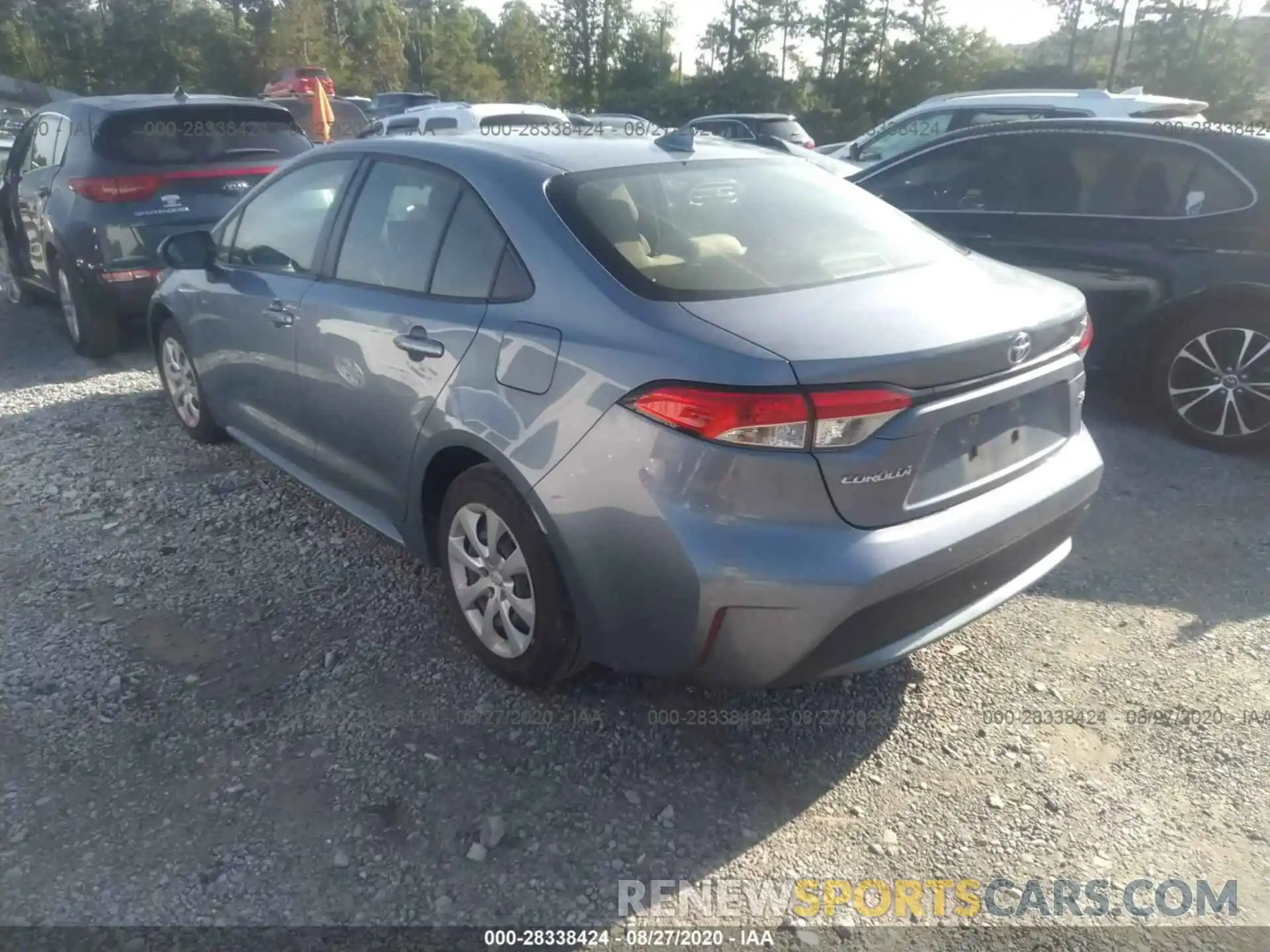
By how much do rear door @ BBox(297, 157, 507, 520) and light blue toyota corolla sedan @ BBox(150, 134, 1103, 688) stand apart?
0.04ft

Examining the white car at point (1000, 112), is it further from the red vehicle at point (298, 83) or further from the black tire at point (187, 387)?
the red vehicle at point (298, 83)

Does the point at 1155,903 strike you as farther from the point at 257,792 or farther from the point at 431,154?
the point at 431,154

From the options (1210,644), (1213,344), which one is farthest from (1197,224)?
(1210,644)

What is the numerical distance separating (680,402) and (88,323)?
554 centimetres

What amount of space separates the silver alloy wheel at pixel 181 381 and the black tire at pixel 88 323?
5.33ft

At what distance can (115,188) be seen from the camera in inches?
245

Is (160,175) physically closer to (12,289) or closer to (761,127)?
(12,289)

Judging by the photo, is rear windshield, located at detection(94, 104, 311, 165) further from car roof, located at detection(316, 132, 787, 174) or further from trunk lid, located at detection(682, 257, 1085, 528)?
trunk lid, located at detection(682, 257, 1085, 528)

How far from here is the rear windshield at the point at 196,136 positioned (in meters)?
6.34

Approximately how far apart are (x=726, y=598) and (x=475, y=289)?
1241 mm

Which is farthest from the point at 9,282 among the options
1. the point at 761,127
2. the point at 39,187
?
the point at 761,127

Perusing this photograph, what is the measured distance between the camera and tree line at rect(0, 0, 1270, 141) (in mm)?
35094

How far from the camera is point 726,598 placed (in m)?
2.36

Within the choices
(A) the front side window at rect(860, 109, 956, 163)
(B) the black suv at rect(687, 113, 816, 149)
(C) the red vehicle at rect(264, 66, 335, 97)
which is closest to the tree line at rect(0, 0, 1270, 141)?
(C) the red vehicle at rect(264, 66, 335, 97)
